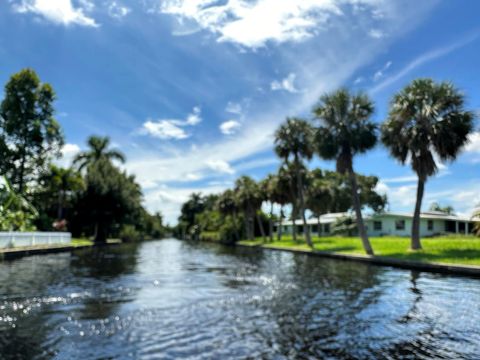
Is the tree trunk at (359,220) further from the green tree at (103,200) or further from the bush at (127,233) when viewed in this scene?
the bush at (127,233)

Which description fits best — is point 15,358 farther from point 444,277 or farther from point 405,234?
point 405,234

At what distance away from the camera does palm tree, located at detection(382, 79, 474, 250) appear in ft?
77.3

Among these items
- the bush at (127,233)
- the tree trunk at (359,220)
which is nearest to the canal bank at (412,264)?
the tree trunk at (359,220)

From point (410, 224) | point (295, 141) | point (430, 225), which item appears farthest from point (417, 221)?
point (430, 225)

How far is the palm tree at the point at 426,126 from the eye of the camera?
23.5 m

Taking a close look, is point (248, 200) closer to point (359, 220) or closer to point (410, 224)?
point (410, 224)

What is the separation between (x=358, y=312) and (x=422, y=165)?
17616 mm

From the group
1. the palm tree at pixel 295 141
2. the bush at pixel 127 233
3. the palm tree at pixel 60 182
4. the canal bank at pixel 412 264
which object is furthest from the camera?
the bush at pixel 127 233

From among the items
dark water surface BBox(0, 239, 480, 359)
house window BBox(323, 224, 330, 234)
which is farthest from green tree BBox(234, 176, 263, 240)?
dark water surface BBox(0, 239, 480, 359)

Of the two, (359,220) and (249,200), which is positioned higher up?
(249,200)

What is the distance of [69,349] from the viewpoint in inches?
254

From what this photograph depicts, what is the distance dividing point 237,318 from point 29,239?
2522 cm

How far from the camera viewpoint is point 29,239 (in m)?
28.9

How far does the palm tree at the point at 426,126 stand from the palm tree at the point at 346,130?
276 cm
